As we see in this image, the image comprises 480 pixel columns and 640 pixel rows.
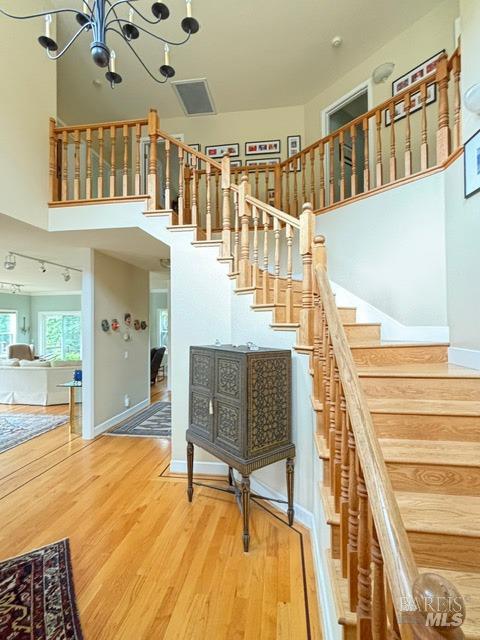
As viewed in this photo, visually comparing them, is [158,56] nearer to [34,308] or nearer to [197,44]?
[197,44]

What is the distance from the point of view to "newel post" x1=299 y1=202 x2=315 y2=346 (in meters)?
2.14

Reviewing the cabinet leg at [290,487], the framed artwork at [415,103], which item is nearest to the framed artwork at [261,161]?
the framed artwork at [415,103]

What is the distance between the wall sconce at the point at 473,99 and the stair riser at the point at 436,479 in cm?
216

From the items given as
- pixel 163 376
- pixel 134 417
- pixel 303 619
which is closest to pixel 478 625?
pixel 303 619

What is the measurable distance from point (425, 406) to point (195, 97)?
5.06 metres

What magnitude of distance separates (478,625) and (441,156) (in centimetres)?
304

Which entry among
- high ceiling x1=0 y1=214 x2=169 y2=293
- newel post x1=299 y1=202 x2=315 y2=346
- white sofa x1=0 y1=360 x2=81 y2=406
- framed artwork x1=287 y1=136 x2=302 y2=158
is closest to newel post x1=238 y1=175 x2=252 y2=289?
newel post x1=299 y1=202 x2=315 y2=346

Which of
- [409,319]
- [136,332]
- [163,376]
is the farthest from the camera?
[163,376]

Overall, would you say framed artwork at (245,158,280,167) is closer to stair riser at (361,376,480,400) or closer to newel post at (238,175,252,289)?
newel post at (238,175,252,289)

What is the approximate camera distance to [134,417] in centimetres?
505

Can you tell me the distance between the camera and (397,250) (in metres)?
3.08

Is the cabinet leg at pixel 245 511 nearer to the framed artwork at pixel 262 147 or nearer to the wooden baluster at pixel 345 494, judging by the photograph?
the wooden baluster at pixel 345 494

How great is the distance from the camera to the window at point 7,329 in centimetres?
976

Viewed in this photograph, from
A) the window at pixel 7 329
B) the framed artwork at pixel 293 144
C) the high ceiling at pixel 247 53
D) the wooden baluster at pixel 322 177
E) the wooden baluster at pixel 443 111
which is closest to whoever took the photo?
the wooden baluster at pixel 443 111
